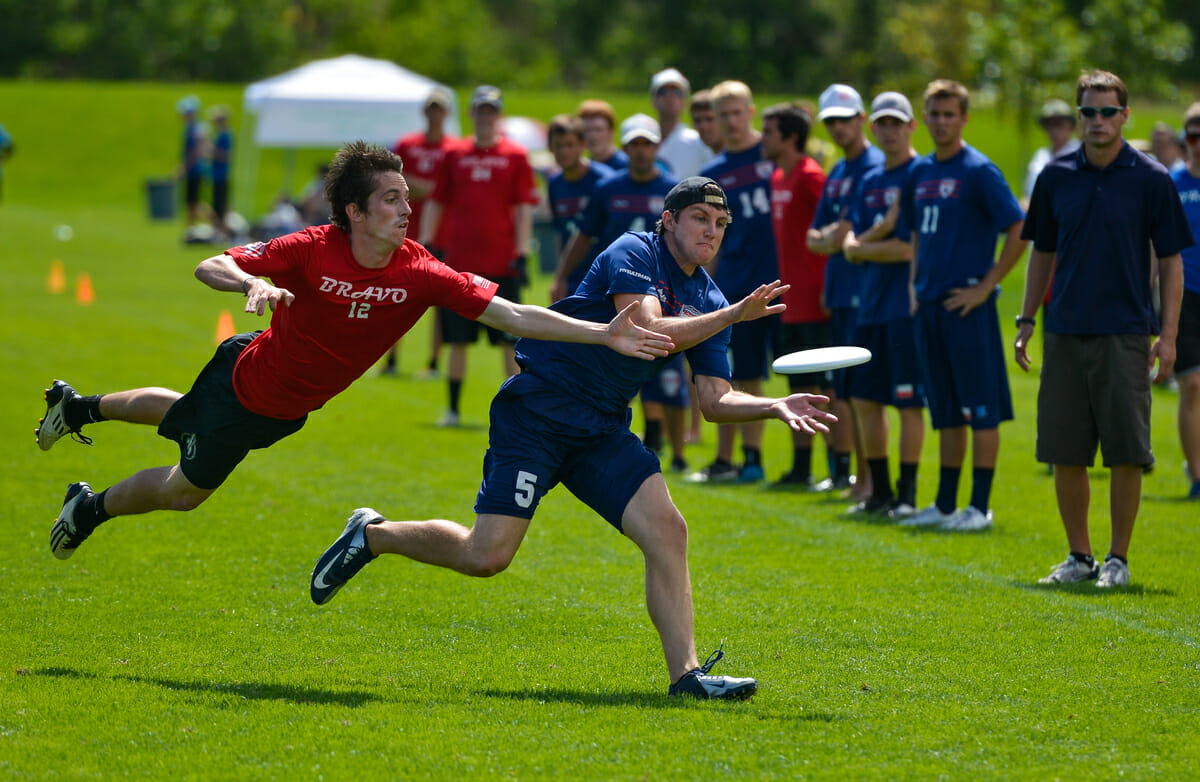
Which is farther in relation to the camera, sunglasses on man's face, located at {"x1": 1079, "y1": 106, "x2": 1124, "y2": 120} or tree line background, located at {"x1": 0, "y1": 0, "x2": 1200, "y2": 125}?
tree line background, located at {"x1": 0, "y1": 0, "x2": 1200, "y2": 125}

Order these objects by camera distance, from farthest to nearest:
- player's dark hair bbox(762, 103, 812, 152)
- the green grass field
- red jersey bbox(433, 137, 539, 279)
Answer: red jersey bbox(433, 137, 539, 279), player's dark hair bbox(762, 103, 812, 152), the green grass field

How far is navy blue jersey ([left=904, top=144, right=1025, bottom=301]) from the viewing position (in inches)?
341

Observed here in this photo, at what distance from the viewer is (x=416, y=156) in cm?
1441

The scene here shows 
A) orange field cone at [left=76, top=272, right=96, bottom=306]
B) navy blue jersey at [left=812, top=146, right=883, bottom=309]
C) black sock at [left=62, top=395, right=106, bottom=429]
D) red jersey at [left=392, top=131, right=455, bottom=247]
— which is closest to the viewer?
black sock at [left=62, top=395, right=106, bottom=429]

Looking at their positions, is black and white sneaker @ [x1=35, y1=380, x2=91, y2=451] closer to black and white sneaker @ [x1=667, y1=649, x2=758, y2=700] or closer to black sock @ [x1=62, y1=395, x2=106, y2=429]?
black sock @ [x1=62, y1=395, x2=106, y2=429]

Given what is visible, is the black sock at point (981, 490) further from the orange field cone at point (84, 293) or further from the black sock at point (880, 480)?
the orange field cone at point (84, 293)

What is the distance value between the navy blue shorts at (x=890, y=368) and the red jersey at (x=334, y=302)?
405cm

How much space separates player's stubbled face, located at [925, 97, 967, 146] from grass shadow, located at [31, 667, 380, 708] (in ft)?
16.9

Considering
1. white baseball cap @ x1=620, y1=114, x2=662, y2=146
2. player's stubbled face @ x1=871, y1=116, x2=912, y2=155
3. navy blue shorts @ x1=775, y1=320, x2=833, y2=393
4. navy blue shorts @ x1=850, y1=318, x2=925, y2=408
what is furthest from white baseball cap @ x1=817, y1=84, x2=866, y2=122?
navy blue shorts @ x1=775, y1=320, x2=833, y2=393

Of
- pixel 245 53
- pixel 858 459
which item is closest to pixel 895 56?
pixel 245 53

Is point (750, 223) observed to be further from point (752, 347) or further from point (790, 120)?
point (752, 347)

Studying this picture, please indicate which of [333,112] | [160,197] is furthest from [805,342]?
[160,197]

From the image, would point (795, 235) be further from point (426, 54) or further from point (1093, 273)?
point (426, 54)

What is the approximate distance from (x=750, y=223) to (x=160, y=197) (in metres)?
30.3
